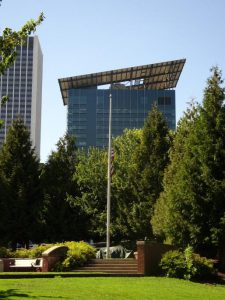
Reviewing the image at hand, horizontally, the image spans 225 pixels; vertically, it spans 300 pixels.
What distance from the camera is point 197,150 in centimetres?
2675

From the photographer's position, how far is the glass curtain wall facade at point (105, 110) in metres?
144

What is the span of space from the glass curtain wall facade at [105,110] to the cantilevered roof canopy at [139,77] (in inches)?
140

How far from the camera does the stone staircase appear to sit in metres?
25.0

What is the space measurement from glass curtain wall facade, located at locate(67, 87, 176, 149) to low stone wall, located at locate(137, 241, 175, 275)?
117 metres

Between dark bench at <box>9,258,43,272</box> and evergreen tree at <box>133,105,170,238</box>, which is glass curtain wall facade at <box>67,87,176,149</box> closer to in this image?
evergreen tree at <box>133,105,170,238</box>

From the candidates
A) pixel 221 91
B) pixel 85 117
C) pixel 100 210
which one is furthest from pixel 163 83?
pixel 221 91

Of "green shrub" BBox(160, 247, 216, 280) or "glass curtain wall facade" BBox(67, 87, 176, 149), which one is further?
"glass curtain wall facade" BBox(67, 87, 176, 149)

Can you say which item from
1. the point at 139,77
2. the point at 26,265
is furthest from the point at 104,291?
the point at 139,77

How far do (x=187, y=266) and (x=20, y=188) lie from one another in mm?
20286

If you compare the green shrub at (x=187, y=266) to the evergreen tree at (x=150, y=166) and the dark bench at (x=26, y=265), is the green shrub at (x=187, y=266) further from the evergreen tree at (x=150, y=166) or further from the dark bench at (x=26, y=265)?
the evergreen tree at (x=150, y=166)

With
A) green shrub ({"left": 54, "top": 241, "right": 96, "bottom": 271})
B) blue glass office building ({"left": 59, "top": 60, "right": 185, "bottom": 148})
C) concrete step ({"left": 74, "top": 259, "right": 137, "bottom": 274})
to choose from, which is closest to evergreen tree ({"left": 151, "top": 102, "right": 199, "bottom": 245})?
concrete step ({"left": 74, "top": 259, "right": 137, "bottom": 274})

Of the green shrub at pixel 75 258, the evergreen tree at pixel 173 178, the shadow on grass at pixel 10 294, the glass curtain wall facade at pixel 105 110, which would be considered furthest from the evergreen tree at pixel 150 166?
the glass curtain wall facade at pixel 105 110

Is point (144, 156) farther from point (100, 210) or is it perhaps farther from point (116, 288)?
point (116, 288)

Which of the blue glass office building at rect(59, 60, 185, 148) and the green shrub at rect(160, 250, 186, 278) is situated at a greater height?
the blue glass office building at rect(59, 60, 185, 148)
